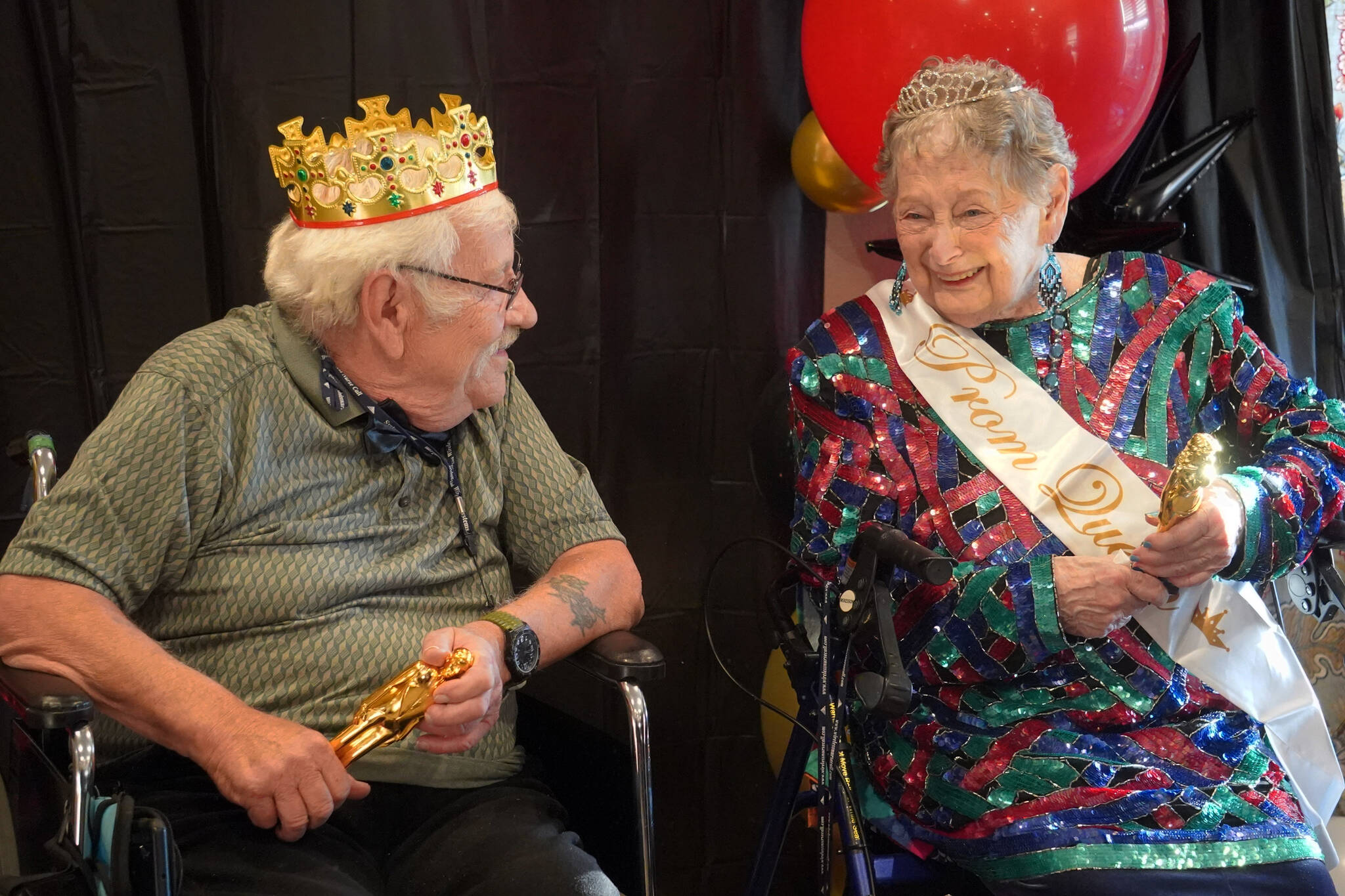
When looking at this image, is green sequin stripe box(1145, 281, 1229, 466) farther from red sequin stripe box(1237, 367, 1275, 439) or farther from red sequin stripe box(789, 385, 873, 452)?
red sequin stripe box(789, 385, 873, 452)

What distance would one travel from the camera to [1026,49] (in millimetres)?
1894

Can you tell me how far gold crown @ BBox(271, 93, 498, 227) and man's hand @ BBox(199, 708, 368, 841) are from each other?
663mm

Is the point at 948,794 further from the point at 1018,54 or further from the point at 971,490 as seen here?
the point at 1018,54

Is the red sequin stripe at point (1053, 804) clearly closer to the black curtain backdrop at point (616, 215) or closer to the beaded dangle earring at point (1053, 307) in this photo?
the beaded dangle earring at point (1053, 307)

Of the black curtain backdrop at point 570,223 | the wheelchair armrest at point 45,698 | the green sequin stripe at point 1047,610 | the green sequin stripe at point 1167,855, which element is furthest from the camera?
the black curtain backdrop at point 570,223

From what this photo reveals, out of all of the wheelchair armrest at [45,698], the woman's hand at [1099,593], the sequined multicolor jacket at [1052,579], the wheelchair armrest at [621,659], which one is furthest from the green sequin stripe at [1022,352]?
the wheelchair armrest at [45,698]

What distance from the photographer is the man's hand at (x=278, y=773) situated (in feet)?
4.38

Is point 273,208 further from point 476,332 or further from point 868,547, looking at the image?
point 868,547

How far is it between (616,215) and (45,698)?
4.83 ft

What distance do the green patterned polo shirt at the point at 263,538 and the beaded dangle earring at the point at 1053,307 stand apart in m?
0.91

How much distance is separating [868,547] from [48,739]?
3.35ft

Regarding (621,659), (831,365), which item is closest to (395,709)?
(621,659)

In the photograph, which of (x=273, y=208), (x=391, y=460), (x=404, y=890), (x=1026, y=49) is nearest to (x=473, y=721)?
(x=404, y=890)

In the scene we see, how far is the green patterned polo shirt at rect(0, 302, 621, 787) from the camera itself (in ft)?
4.73
